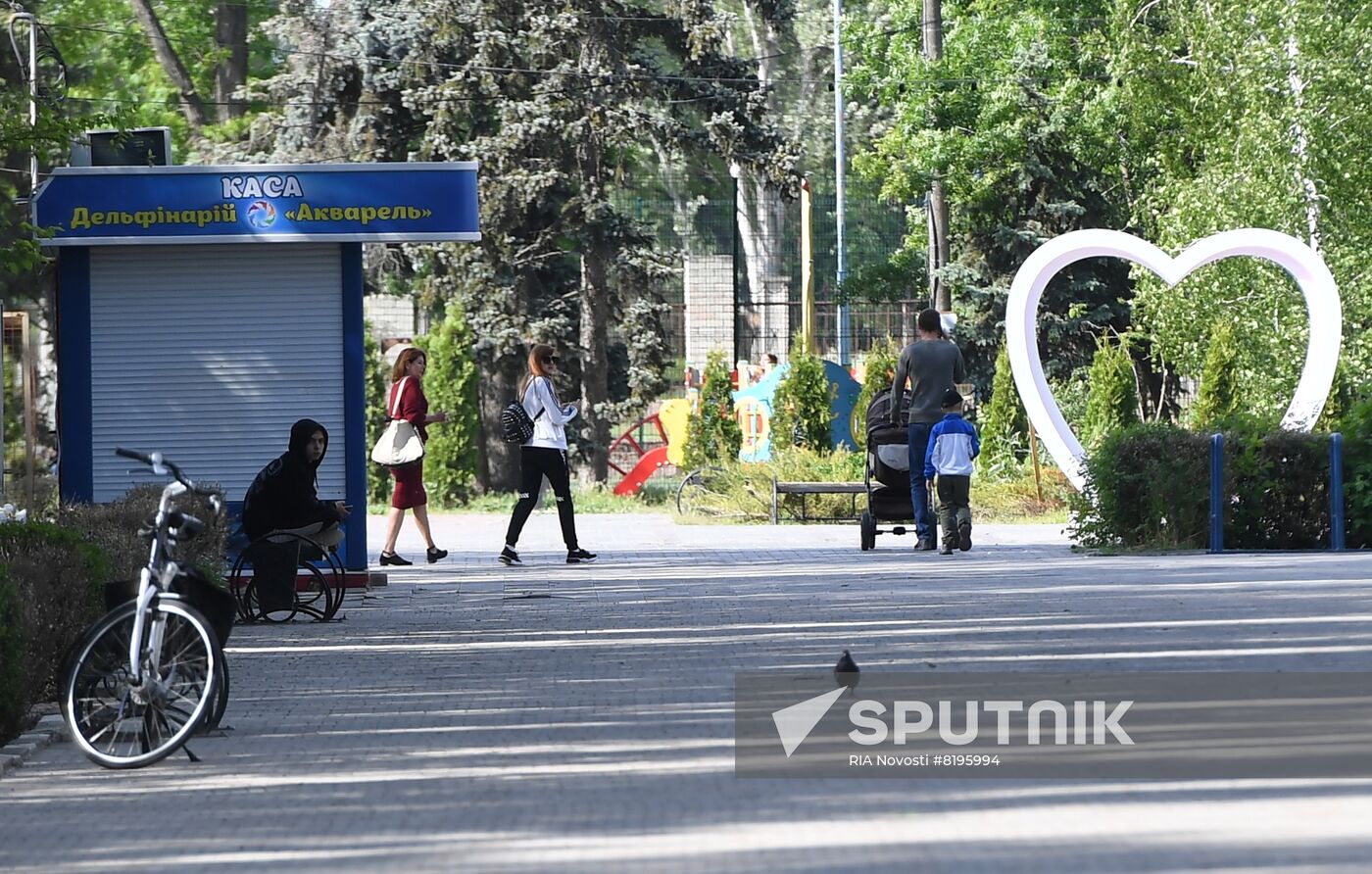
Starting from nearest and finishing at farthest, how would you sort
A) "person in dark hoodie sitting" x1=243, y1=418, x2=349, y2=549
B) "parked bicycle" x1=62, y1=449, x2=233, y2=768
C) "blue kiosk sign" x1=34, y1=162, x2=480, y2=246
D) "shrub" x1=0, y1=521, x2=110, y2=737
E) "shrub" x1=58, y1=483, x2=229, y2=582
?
"parked bicycle" x1=62, y1=449, x2=233, y2=768 < "shrub" x1=0, y1=521, x2=110, y2=737 < "shrub" x1=58, y1=483, x2=229, y2=582 < "person in dark hoodie sitting" x1=243, y1=418, x2=349, y2=549 < "blue kiosk sign" x1=34, y1=162, x2=480, y2=246

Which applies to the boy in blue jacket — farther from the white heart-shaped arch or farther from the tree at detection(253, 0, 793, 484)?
the tree at detection(253, 0, 793, 484)

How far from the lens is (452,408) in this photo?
108ft

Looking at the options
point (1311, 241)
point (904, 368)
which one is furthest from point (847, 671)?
point (1311, 241)

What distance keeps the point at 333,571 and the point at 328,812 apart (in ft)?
23.1

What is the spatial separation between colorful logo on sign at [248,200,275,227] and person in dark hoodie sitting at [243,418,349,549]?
2.66 meters

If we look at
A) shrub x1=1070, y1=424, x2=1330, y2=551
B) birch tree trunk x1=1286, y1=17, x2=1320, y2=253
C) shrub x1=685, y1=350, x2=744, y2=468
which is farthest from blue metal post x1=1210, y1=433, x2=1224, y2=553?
birch tree trunk x1=1286, y1=17, x2=1320, y2=253

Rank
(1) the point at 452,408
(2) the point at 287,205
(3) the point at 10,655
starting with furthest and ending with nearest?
1. (1) the point at 452,408
2. (2) the point at 287,205
3. (3) the point at 10,655

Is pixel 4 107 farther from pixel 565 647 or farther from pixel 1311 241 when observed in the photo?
pixel 1311 241

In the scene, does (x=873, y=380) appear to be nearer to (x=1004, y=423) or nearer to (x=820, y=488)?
(x=1004, y=423)

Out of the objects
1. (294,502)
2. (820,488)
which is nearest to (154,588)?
(294,502)

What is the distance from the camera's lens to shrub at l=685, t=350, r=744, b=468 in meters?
28.8

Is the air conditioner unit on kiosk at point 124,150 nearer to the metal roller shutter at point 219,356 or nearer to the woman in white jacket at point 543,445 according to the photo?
the metal roller shutter at point 219,356

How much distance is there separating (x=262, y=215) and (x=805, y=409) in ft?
43.9

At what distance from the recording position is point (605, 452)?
35.8 meters
